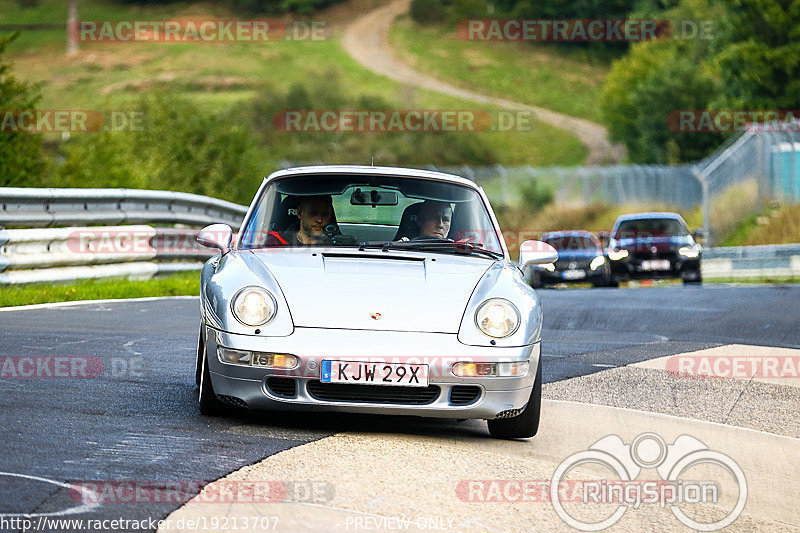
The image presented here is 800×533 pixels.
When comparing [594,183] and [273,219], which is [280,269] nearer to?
[273,219]

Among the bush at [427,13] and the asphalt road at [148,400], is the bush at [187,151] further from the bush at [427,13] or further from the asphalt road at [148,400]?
the bush at [427,13]

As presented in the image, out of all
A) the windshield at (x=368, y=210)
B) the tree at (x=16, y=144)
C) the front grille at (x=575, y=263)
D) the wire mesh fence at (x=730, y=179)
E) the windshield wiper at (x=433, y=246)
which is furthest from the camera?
the wire mesh fence at (x=730, y=179)

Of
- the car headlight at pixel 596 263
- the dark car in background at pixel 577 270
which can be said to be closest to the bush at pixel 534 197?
the dark car in background at pixel 577 270

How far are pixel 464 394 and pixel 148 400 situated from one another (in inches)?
73.4

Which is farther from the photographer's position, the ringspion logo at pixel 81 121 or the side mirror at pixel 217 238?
the ringspion logo at pixel 81 121

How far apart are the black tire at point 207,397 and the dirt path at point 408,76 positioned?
3271 inches

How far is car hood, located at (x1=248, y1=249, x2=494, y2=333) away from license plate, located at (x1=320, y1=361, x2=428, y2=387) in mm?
187

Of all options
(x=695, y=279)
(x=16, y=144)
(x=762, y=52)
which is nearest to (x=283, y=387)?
(x=16, y=144)

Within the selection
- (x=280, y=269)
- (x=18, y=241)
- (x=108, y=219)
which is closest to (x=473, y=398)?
(x=280, y=269)

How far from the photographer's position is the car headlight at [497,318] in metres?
6.60

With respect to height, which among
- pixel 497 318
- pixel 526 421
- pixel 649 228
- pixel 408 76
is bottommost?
pixel 526 421

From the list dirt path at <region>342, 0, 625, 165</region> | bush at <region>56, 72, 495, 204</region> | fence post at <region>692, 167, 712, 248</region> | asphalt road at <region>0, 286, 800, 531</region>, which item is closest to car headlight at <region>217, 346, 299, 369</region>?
asphalt road at <region>0, 286, 800, 531</region>

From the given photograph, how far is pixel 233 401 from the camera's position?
6613mm

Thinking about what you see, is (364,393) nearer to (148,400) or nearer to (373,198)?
(148,400)
